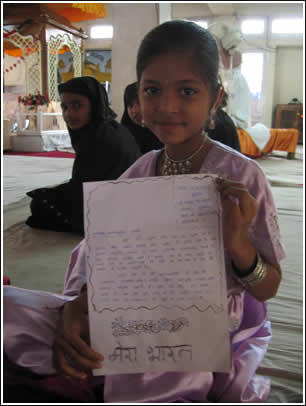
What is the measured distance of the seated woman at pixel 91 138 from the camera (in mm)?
2250

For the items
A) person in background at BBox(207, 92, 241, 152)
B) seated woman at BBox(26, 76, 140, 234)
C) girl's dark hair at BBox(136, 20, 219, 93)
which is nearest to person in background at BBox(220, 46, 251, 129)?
person in background at BBox(207, 92, 241, 152)

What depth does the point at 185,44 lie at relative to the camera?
756 mm

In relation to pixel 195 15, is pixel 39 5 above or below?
below

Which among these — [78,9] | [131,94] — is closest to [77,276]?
[131,94]

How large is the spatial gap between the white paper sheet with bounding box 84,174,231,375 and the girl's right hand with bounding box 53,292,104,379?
0.08 ft

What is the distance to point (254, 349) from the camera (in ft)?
2.68

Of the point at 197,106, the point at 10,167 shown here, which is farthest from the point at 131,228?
the point at 10,167

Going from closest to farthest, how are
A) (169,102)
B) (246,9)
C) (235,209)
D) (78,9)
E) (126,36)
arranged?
(235,209) → (169,102) → (126,36) → (78,9) → (246,9)

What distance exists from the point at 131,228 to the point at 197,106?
31 cm

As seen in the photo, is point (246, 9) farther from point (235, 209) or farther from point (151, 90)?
point (235, 209)

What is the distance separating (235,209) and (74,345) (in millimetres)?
409

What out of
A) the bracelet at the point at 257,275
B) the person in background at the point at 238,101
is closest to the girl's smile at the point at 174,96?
the bracelet at the point at 257,275

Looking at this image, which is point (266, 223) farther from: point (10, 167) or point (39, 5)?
point (39, 5)

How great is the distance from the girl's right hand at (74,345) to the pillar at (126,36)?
364 cm
